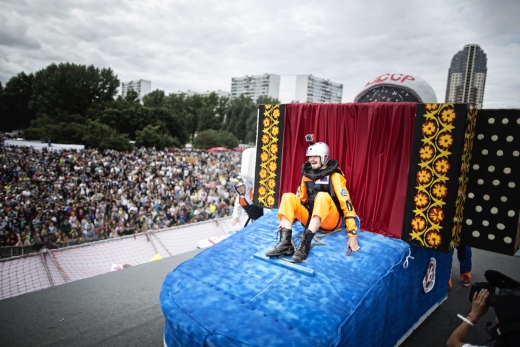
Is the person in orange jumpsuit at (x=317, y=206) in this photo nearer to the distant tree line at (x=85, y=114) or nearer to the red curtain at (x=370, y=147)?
the red curtain at (x=370, y=147)

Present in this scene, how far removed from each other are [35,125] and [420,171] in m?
26.3

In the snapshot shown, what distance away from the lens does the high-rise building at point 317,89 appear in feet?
204

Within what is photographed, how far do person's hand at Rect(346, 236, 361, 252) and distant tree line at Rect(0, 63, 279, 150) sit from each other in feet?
68.5

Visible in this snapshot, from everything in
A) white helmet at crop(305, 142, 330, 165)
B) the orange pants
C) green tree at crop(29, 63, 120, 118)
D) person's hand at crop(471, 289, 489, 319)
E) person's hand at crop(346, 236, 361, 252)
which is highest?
green tree at crop(29, 63, 120, 118)

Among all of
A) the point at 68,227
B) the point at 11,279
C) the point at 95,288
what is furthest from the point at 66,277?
the point at 68,227

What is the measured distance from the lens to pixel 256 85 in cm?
8144

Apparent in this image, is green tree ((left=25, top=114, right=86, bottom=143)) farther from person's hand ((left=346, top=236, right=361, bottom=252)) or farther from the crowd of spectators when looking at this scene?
person's hand ((left=346, top=236, right=361, bottom=252))

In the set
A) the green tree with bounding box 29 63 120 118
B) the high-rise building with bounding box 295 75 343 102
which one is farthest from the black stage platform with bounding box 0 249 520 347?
the high-rise building with bounding box 295 75 343 102

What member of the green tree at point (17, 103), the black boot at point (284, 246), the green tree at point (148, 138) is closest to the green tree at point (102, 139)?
the green tree at point (148, 138)

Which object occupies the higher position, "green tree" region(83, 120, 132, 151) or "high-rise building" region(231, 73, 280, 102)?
"high-rise building" region(231, 73, 280, 102)

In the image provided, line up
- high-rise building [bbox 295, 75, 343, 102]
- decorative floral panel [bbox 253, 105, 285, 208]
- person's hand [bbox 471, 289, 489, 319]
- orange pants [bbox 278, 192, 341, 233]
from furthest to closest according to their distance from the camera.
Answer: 1. high-rise building [bbox 295, 75, 343, 102]
2. decorative floral panel [bbox 253, 105, 285, 208]
3. orange pants [bbox 278, 192, 341, 233]
4. person's hand [bbox 471, 289, 489, 319]

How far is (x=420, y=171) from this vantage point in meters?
2.90

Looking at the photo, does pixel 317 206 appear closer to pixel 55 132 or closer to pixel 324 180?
pixel 324 180

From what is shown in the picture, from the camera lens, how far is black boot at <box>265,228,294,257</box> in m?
2.95
